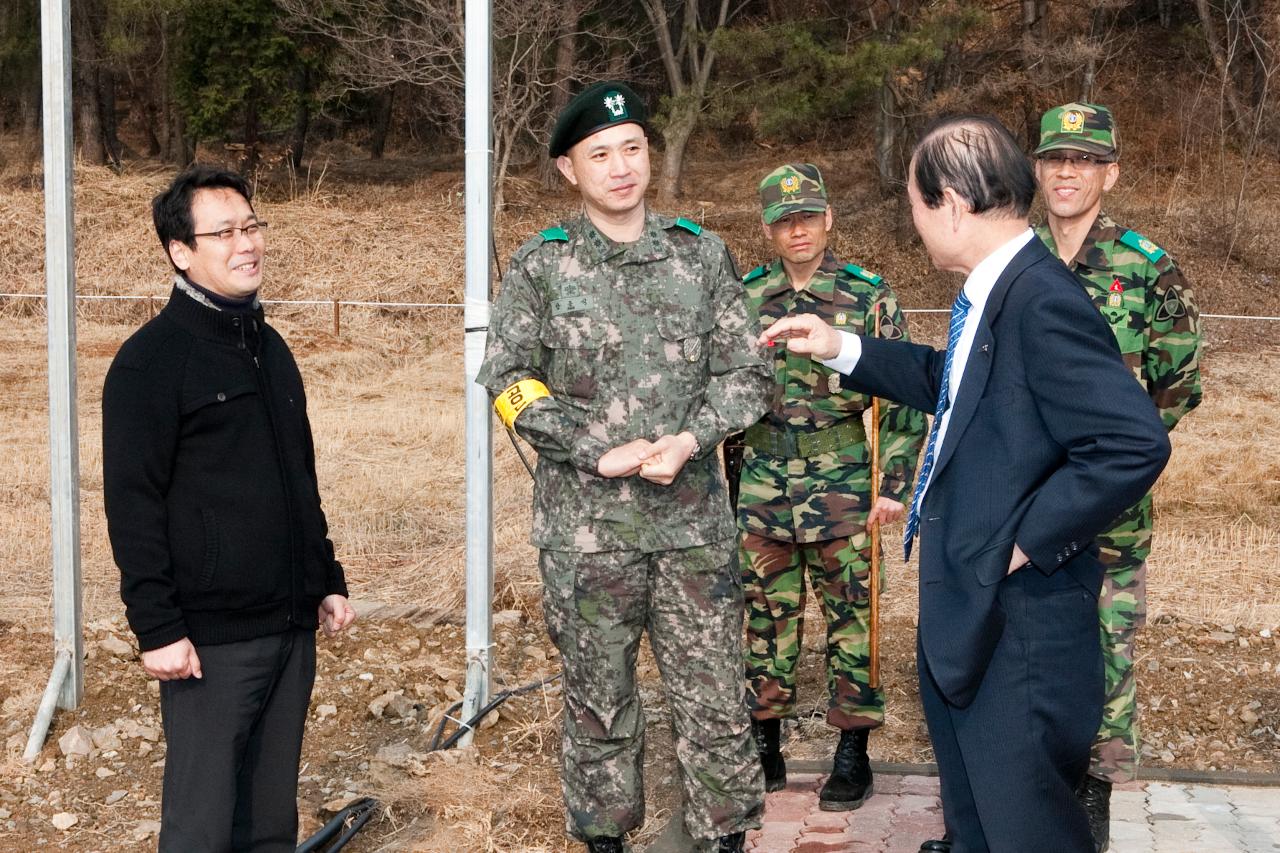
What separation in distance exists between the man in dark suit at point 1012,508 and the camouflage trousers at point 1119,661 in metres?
1.41

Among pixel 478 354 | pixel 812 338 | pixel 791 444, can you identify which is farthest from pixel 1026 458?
pixel 478 354

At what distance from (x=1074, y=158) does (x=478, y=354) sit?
1918mm

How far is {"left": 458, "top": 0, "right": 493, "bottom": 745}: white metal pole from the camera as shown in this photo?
4.54 m

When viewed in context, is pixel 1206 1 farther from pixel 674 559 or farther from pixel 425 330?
pixel 674 559

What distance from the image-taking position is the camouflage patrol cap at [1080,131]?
157 inches

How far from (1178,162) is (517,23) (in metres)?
10.5

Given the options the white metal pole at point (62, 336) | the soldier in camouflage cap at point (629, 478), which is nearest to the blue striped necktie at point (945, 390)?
the soldier in camouflage cap at point (629, 478)

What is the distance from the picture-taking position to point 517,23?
20.2m

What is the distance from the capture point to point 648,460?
11.0 ft

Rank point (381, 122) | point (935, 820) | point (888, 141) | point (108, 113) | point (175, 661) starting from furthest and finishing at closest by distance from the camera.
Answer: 1. point (381, 122)
2. point (108, 113)
3. point (888, 141)
4. point (935, 820)
5. point (175, 661)

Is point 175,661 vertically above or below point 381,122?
below

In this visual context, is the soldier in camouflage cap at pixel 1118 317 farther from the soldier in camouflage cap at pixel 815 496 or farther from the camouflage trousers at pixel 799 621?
the camouflage trousers at pixel 799 621

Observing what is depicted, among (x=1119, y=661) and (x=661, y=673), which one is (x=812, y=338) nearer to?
(x=661, y=673)

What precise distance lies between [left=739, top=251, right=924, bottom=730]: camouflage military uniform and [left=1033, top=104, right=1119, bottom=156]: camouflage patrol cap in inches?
27.3
